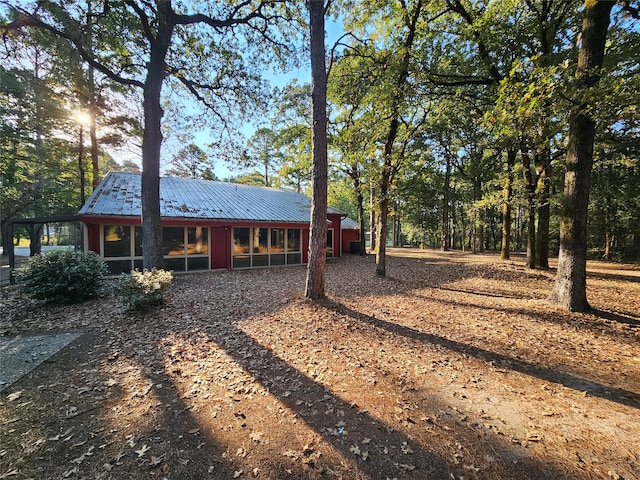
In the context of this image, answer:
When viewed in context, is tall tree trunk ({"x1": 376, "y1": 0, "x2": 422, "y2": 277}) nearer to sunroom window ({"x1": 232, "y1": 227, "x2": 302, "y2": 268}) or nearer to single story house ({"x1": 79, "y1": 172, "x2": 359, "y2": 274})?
single story house ({"x1": 79, "y1": 172, "x2": 359, "y2": 274})

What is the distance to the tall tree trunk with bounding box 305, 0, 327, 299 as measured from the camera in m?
6.44

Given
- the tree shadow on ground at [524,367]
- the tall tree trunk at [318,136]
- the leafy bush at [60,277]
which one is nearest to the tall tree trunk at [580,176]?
the tree shadow on ground at [524,367]

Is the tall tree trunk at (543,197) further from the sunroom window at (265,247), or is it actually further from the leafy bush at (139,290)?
the leafy bush at (139,290)

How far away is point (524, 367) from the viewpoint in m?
3.79

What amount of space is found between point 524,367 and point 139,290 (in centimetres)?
752

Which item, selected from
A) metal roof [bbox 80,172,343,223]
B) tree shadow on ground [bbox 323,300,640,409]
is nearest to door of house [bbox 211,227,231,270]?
metal roof [bbox 80,172,343,223]

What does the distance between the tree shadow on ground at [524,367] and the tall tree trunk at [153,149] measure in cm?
739

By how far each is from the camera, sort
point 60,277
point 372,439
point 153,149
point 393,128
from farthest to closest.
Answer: point 393,128 < point 153,149 < point 60,277 < point 372,439

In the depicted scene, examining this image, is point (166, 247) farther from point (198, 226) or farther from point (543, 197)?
point (543, 197)

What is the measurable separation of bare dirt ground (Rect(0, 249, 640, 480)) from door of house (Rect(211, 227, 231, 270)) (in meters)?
6.36

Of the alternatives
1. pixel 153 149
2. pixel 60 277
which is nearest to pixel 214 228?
pixel 153 149

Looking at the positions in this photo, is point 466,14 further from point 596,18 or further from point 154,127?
point 154,127

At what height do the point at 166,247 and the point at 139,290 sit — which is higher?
the point at 166,247

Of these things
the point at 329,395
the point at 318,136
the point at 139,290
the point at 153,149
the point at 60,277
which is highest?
the point at 153,149
